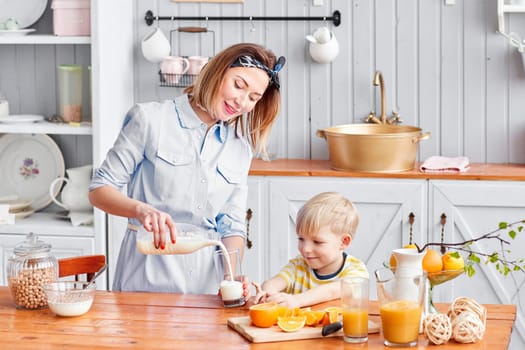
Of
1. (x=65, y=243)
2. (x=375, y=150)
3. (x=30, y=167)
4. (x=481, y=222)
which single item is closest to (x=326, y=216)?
(x=375, y=150)

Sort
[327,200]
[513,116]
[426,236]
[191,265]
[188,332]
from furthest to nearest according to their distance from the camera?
[513,116] < [426,236] < [191,265] < [327,200] < [188,332]

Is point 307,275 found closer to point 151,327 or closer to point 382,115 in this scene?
point 151,327

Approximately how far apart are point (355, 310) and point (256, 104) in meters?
0.93

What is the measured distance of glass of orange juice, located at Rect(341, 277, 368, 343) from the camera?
212 centimetres

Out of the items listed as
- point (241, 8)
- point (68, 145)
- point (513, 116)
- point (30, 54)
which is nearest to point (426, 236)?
point (513, 116)

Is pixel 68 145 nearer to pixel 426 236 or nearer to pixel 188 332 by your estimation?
Answer: pixel 426 236

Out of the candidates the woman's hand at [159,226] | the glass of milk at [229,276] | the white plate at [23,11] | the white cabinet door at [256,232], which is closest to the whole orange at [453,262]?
the glass of milk at [229,276]

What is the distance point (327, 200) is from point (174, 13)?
2.25 meters

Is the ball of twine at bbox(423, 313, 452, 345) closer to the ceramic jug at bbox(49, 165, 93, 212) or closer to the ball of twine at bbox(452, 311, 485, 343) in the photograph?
the ball of twine at bbox(452, 311, 485, 343)

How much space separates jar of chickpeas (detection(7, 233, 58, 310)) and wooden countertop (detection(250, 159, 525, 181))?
1730 millimetres

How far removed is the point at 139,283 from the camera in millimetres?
2848

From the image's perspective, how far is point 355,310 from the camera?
6.95 feet

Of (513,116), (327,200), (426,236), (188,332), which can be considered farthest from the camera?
(513,116)

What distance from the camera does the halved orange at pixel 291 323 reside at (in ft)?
7.18
